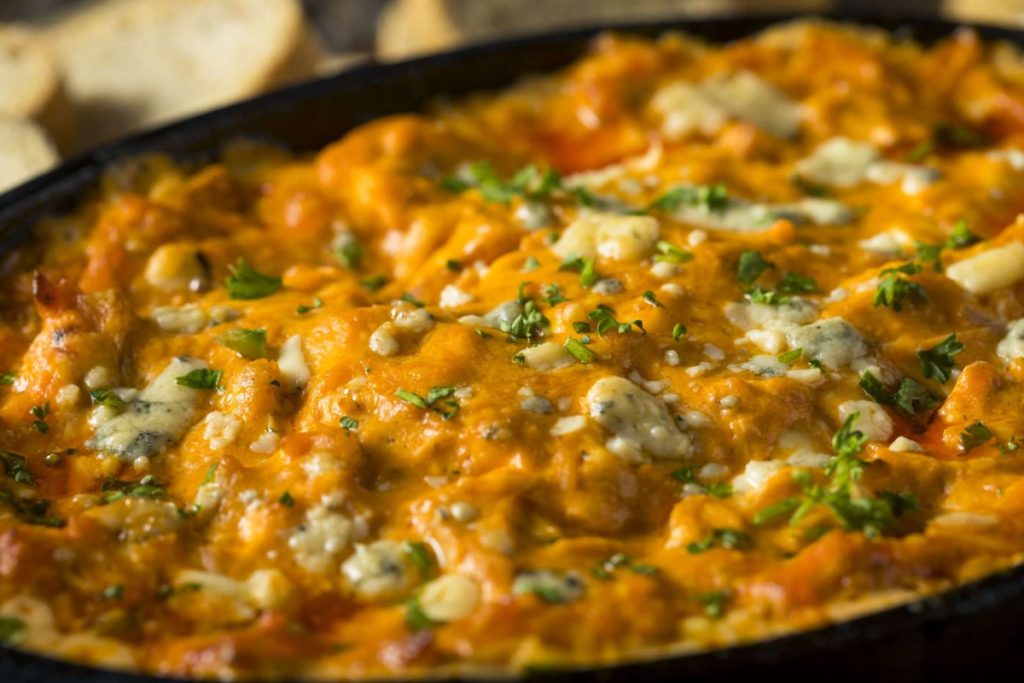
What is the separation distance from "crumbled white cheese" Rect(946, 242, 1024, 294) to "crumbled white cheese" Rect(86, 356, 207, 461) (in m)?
1.74

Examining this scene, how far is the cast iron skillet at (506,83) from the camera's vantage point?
75.6 inches

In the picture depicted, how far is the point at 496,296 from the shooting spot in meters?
2.98

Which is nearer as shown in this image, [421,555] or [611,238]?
[421,555]

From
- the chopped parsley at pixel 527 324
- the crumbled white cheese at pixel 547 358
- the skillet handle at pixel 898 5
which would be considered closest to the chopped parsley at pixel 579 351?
the crumbled white cheese at pixel 547 358

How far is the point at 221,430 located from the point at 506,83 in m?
1.90

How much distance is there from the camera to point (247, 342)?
9.34ft

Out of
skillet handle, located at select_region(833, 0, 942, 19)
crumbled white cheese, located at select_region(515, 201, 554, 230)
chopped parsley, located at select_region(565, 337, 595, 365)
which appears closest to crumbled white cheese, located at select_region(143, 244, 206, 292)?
crumbled white cheese, located at select_region(515, 201, 554, 230)

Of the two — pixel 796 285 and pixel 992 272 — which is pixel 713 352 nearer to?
pixel 796 285

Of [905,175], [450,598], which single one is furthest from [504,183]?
[450,598]

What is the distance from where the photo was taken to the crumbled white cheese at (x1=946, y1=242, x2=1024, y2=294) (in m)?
2.94

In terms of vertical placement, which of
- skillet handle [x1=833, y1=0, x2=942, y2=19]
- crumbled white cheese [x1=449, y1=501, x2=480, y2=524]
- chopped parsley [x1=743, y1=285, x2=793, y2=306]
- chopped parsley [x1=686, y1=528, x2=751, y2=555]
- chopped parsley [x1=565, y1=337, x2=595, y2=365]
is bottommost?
skillet handle [x1=833, y1=0, x2=942, y2=19]

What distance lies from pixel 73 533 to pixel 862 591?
140 cm

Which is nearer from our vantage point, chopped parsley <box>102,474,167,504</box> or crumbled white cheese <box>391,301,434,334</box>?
chopped parsley <box>102,474,167,504</box>

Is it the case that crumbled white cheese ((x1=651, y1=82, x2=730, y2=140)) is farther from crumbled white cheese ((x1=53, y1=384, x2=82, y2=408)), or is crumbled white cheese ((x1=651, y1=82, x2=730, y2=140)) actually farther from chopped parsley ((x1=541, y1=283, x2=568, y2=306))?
crumbled white cheese ((x1=53, y1=384, x2=82, y2=408))
